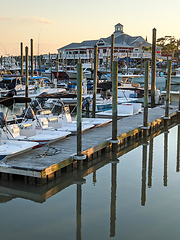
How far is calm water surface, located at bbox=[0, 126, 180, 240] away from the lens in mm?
7504

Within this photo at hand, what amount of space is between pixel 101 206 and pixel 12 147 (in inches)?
151

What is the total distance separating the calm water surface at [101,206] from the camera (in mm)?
7504

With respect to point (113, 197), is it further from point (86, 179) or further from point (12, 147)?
point (12, 147)

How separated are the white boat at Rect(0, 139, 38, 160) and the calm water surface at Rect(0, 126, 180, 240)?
87 cm

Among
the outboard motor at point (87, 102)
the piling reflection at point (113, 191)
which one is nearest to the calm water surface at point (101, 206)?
the piling reflection at point (113, 191)

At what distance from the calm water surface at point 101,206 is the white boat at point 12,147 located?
0.87 meters

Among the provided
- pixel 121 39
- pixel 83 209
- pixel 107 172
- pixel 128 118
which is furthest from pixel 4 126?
pixel 121 39

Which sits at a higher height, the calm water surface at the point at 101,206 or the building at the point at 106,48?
the building at the point at 106,48

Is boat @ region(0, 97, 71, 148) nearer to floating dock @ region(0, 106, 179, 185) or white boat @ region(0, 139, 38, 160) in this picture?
floating dock @ region(0, 106, 179, 185)

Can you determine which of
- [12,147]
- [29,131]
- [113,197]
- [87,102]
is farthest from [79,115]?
[87,102]

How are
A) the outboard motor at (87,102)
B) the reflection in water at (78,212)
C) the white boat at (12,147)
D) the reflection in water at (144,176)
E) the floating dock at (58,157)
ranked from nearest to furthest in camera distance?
the reflection in water at (78,212)
the reflection in water at (144,176)
the floating dock at (58,157)
the white boat at (12,147)
the outboard motor at (87,102)

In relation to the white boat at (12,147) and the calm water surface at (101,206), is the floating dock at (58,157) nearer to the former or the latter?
the white boat at (12,147)

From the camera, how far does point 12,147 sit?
1109 cm

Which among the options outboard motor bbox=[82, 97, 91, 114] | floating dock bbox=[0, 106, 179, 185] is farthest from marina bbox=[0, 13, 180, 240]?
outboard motor bbox=[82, 97, 91, 114]
